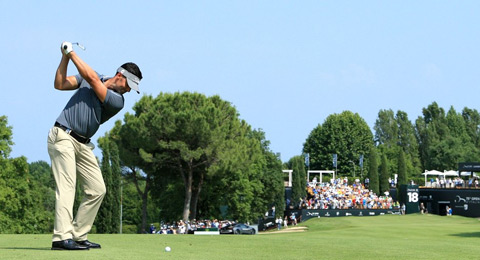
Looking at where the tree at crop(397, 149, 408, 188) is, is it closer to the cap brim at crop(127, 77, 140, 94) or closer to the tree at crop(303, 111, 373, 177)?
the tree at crop(303, 111, 373, 177)

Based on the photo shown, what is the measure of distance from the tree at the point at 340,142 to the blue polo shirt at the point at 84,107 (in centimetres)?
10786

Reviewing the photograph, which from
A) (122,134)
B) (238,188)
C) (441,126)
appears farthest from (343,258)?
(441,126)

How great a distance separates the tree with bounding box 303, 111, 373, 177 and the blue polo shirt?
10786 cm

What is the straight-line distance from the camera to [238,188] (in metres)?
71.7

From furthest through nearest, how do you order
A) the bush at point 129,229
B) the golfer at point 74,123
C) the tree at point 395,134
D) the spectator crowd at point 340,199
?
the tree at point 395,134
the bush at point 129,229
the spectator crowd at point 340,199
the golfer at point 74,123

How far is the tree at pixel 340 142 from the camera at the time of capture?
118 m

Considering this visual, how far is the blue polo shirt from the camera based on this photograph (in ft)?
32.8

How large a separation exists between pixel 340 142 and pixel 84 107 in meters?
109

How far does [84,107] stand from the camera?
9.98m

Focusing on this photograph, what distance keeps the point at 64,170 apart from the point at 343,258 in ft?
14.1

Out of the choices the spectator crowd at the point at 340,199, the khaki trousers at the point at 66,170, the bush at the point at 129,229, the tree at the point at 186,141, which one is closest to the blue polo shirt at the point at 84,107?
the khaki trousers at the point at 66,170

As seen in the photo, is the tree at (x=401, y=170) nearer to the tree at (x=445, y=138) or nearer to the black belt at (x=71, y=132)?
the tree at (x=445, y=138)

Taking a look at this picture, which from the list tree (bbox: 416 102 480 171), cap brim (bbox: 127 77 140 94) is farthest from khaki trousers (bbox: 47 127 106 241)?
tree (bbox: 416 102 480 171)

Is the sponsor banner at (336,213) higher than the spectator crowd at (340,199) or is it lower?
lower
